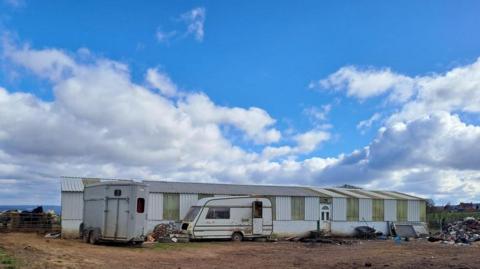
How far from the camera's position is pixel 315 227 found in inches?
1446

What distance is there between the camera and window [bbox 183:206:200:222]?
3028cm

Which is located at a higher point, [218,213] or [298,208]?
[298,208]

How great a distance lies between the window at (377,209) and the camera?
3928 centimetres

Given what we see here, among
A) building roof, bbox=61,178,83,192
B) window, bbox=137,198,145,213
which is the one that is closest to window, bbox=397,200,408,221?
window, bbox=137,198,145,213

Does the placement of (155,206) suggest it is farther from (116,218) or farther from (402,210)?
(402,210)

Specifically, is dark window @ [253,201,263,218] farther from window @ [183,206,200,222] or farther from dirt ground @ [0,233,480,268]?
dirt ground @ [0,233,480,268]

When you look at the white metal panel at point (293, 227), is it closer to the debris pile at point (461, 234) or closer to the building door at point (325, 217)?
the building door at point (325, 217)

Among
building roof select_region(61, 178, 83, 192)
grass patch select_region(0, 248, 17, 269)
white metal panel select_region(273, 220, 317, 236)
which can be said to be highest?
building roof select_region(61, 178, 83, 192)

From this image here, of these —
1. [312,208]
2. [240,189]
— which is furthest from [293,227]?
[240,189]

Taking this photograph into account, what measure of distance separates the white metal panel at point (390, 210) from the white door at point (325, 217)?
4.86 m

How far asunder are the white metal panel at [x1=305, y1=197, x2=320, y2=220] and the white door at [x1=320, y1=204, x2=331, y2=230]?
0.38 m

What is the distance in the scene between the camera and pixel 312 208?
122ft

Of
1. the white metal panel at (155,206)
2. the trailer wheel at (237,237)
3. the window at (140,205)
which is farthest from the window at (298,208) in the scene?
the window at (140,205)

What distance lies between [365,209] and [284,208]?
6.64 m
